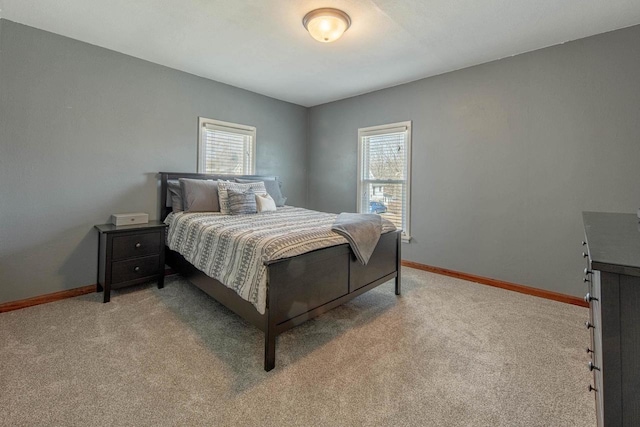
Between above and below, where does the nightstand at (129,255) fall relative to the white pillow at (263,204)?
below

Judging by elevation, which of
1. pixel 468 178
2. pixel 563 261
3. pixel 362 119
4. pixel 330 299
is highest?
pixel 362 119

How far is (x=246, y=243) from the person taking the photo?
1.96m

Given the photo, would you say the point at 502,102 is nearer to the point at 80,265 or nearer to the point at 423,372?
the point at 423,372

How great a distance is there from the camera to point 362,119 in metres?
4.30

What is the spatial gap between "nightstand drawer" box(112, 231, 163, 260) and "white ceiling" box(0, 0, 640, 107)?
73.6 inches

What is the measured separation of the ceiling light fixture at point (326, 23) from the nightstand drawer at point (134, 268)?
2.59 metres

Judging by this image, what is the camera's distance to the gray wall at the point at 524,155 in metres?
2.51

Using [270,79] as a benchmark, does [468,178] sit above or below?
below

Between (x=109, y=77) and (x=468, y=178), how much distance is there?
4.00 m

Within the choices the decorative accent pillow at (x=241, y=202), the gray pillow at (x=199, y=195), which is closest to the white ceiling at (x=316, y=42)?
the gray pillow at (x=199, y=195)

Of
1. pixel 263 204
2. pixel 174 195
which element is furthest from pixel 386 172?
pixel 174 195

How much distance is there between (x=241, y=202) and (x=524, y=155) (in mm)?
2993

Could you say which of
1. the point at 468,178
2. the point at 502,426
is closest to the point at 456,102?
the point at 468,178

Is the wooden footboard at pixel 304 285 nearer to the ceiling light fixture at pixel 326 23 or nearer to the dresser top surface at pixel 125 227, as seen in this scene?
the dresser top surface at pixel 125 227
